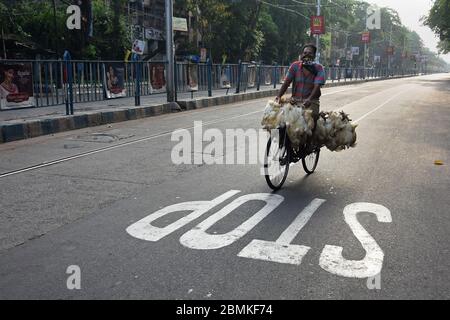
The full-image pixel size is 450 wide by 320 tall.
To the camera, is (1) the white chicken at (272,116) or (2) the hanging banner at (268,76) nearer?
(1) the white chicken at (272,116)

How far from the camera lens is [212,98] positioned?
21.1 metres

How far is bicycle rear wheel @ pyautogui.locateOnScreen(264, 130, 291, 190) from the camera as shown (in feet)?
19.8

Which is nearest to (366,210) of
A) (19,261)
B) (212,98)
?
(19,261)

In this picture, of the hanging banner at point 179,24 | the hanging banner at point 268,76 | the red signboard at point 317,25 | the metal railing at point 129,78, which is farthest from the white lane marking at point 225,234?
the red signboard at point 317,25

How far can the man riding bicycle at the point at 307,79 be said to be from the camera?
20.9 ft

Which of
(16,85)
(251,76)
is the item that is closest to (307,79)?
(16,85)

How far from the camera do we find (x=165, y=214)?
5062 millimetres

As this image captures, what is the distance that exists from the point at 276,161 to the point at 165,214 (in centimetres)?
185

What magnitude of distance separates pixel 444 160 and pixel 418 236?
14.1ft

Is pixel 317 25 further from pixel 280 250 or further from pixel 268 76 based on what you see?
pixel 280 250

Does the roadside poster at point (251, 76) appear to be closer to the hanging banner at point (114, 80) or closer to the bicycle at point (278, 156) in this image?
the hanging banner at point (114, 80)

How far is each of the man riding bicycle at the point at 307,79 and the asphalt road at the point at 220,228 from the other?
3.71 feet

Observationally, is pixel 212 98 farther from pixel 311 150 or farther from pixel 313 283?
pixel 313 283

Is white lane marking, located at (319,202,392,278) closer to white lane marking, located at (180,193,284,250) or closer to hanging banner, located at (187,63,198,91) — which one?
white lane marking, located at (180,193,284,250)
